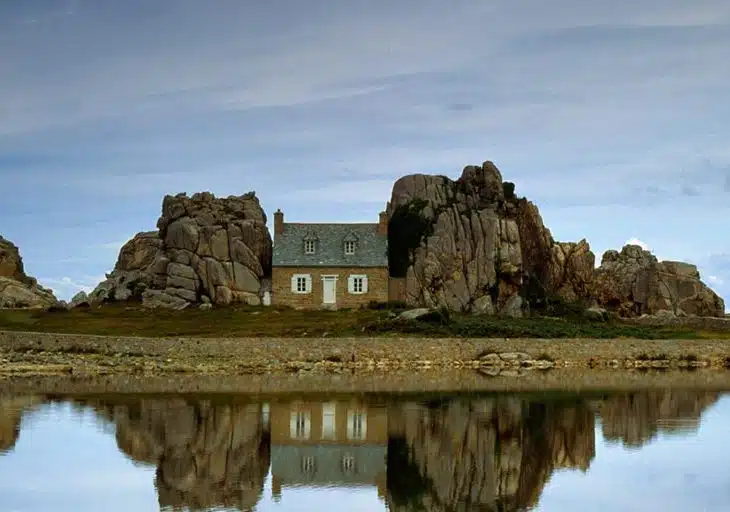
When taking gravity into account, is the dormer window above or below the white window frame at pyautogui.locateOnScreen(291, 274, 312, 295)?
above

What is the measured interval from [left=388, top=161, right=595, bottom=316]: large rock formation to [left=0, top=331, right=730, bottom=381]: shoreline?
15945 millimetres

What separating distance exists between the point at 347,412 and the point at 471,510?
16237 mm

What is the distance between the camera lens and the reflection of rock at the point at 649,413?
34.6 m

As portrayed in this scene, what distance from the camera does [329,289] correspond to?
252ft

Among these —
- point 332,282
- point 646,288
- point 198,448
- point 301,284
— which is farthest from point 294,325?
point 646,288

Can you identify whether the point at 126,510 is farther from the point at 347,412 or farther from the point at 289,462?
the point at 347,412

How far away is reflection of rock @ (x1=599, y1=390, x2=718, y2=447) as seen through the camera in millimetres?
34594

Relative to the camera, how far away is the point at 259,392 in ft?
151

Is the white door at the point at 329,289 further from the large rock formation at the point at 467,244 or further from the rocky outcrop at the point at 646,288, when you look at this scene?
A: the rocky outcrop at the point at 646,288

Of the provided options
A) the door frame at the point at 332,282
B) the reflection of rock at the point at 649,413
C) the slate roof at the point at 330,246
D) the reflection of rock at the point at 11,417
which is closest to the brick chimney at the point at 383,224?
the slate roof at the point at 330,246

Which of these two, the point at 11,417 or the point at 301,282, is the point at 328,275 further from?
the point at 11,417

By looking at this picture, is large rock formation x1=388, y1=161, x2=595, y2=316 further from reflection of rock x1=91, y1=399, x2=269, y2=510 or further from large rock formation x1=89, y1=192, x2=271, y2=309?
reflection of rock x1=91, y1=399, x2=269, y2=510

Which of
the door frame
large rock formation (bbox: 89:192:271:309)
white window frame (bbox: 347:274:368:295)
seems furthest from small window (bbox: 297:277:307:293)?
white window frame (bbox: 347:274:368:295)

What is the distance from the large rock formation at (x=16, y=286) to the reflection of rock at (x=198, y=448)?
139 ft
